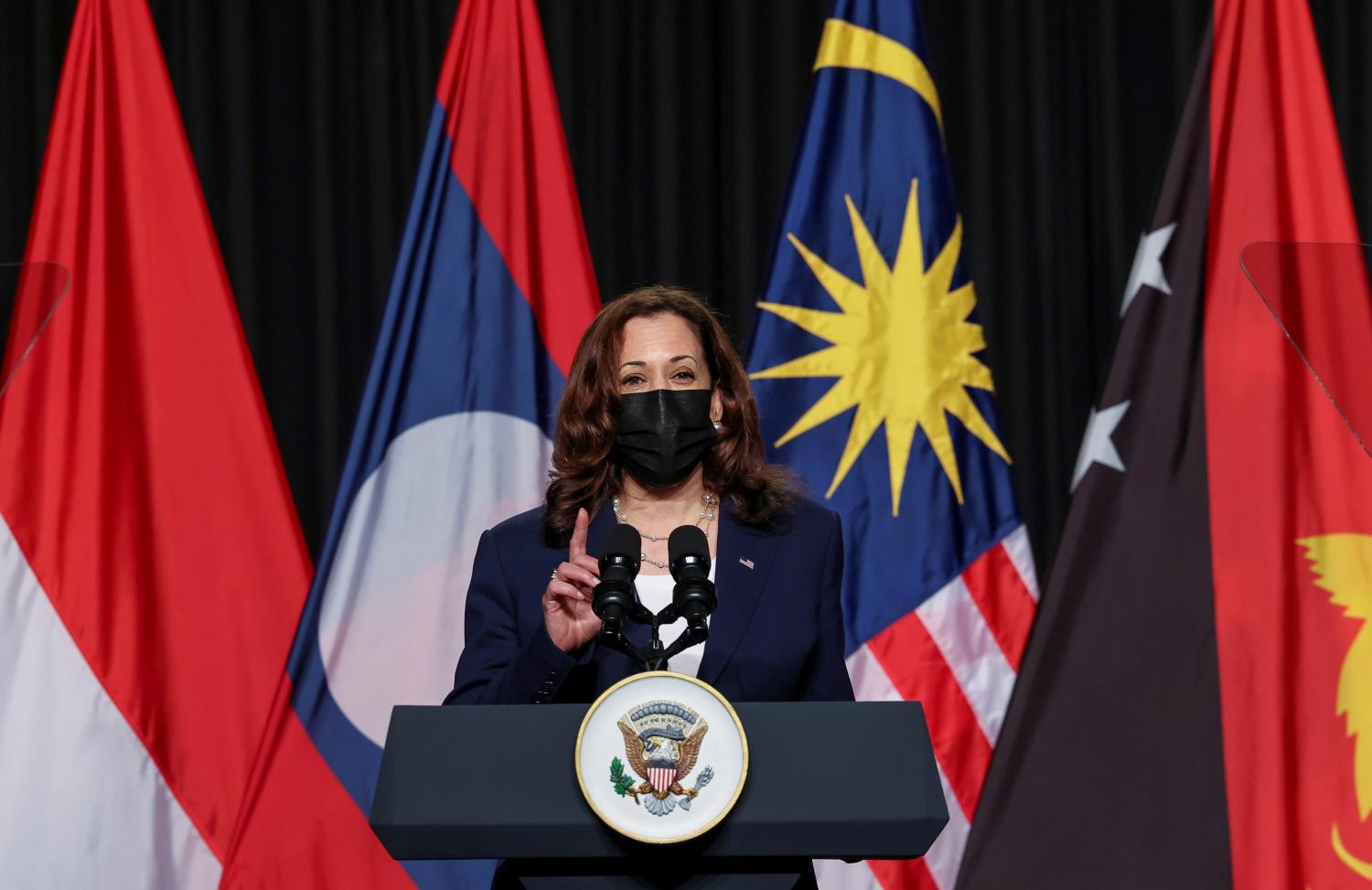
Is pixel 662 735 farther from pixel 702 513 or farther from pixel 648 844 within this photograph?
pixel 702 513

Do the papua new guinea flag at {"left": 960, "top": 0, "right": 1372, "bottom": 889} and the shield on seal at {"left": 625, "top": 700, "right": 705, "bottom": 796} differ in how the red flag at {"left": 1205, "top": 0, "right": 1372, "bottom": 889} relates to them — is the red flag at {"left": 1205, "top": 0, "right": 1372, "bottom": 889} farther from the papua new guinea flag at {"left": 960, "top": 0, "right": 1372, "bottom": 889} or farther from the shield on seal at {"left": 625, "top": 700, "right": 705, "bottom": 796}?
the shield on seal at {"left": 625, "top": 700, "right": 705, "bottom": 796}

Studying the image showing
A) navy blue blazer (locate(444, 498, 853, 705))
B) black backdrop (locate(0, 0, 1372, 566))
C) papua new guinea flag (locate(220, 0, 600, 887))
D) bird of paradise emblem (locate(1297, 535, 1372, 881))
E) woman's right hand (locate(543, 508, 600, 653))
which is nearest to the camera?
woman's right hand (locate(543, 508, 600, 653))

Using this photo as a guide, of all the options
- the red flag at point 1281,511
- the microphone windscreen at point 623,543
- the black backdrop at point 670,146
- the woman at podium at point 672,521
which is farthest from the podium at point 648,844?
the black backdrop at point 670,146

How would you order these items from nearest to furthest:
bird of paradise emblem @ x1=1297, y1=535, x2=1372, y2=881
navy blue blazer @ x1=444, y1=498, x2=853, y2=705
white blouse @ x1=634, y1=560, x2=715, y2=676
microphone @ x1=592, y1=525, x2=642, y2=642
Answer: microphone @ x1=592, y1=525, x2=642, y2=642 → navy blue blazer @ x1=444, y1=498, x2=853, y2=705 → white blouse @ x1=634, y1=560, x2=715, y2=676 → bird of paradise emblem @ x1=1297, y1=535, x2=1372, y2=881

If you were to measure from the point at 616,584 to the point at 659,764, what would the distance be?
0.64 feet

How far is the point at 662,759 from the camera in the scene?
4.34ft

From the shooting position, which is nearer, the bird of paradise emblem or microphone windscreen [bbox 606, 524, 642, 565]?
microphone windscreen [bbox 606, 524, 642, 565]

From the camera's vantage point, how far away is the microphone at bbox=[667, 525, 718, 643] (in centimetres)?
144

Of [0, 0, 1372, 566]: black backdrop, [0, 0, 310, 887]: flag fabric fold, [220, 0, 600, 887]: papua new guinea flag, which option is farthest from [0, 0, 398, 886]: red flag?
[0, 0, 1372, 566]: black backdrop

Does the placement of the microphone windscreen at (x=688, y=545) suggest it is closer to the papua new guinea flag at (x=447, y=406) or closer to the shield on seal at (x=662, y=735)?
the shield on seal at (x=662, y=735)

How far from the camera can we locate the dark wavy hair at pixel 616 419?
208 centimetres

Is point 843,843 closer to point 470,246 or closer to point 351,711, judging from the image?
point 351,711

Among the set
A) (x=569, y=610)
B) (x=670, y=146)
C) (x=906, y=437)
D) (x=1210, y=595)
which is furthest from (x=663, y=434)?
(x=670, y=146)

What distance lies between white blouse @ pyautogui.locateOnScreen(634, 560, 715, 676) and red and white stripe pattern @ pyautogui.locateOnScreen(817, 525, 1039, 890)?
1.22m
